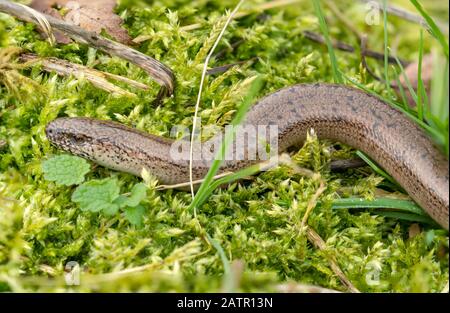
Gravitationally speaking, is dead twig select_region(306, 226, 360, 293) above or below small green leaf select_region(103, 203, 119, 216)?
below

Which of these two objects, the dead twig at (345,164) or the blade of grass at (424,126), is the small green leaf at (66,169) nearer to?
the dead twig at (345,164)

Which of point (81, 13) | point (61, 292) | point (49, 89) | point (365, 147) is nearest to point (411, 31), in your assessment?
point (365, 147)

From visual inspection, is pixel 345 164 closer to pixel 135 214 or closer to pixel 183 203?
pixel 183 203

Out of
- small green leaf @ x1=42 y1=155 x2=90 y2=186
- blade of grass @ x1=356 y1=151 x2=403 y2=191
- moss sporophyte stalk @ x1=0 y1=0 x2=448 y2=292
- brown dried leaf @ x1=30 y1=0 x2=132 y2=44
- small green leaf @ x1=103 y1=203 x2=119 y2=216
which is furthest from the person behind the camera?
brown dried leaf @ x1=30 y1=0 x2=132 y2=44

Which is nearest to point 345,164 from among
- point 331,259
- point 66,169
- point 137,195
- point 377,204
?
point 377,204

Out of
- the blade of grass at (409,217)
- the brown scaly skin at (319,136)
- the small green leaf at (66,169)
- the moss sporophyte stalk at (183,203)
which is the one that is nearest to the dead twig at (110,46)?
the moss sporophyte stalk at (183,203)

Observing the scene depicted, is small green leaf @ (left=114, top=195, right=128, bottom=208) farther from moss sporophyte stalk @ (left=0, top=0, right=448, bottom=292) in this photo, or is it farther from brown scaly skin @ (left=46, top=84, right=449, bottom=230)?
brown scaly skin @ (left=46, top=84, right=449, bottom=230)

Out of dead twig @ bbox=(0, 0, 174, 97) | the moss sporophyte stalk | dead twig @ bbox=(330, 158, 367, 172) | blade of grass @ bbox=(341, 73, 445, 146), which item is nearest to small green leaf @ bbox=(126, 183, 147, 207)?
the moss sporophyte stalk
